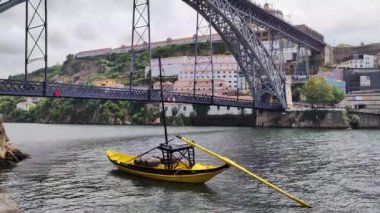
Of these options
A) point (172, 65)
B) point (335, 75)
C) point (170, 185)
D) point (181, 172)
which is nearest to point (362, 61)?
point (335, 75)

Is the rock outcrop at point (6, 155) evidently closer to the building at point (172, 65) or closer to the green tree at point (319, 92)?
the green tree at point (319, 92)

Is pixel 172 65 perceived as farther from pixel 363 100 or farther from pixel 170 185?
pixel 170 185

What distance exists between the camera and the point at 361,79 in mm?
119938

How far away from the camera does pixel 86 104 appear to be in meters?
156

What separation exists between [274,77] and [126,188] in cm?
7432

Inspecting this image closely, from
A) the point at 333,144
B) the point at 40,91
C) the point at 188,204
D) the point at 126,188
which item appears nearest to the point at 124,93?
the point at 40,91

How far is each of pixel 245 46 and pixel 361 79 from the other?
160 feet

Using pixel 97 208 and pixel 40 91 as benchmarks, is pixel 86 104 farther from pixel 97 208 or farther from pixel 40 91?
pixel 97 208

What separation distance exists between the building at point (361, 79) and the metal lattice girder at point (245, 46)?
1116 inches

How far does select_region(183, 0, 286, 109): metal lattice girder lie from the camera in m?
79.2

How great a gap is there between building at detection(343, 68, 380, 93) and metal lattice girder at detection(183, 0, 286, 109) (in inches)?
1116

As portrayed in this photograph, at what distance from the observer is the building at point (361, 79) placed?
117 meters

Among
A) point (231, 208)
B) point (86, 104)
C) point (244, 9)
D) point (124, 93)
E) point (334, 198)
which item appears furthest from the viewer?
point (86, 104)

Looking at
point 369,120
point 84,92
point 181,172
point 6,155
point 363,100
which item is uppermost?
point 84,92
